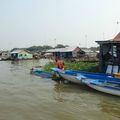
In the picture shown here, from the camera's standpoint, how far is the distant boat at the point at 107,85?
12884 millimetres

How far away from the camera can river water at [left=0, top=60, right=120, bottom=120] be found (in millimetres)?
10102

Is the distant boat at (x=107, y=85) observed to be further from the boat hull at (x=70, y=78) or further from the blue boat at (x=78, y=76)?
the boat hull at (x=70, y=78)

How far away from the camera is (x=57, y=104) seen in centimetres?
1191

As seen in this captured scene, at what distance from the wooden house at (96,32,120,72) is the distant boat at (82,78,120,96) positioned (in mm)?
2627

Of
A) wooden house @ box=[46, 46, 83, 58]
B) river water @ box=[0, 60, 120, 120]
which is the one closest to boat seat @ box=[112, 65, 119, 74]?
river water @ box=[0, 60, 120, 120]

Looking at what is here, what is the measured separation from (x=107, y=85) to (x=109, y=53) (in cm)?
418

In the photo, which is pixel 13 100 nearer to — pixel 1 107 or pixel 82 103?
pixel 1 107

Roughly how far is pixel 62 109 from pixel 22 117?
183 centimetres

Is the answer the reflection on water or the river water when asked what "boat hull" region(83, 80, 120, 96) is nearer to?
the river water

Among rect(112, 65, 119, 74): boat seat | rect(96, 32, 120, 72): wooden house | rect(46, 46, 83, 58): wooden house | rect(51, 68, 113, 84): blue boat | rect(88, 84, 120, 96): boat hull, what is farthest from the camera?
rect(46, 46, 83, 58): wooden house

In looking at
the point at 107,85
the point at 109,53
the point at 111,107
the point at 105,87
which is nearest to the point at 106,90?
the point at 105,87

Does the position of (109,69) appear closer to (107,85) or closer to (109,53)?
(109,53)

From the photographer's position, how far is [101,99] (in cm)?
1271

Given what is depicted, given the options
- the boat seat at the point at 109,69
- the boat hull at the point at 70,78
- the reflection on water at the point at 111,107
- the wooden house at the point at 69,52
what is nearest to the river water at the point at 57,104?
the reflection on water at the point at 111,107
